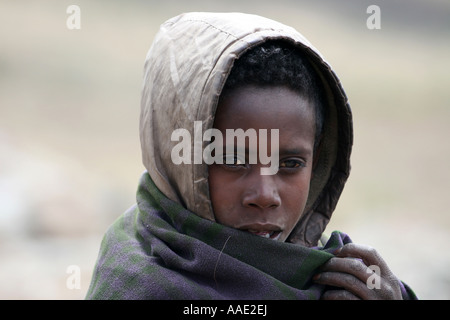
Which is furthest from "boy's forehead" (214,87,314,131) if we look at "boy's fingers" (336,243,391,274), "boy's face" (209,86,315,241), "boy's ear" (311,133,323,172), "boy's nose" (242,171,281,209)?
"boy's fingers" (336,243,391,274)

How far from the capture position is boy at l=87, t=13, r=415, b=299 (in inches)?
68.3

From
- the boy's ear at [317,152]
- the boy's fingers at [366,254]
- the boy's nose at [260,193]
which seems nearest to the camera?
the boy's nose at [260,193]

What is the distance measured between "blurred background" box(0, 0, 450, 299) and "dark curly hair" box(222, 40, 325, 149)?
3.18m

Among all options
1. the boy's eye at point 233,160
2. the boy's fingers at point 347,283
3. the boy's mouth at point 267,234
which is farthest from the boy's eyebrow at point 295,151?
the boy's fingers at point 347,283

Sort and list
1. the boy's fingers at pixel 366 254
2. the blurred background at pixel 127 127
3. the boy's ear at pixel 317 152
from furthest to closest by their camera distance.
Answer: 1. the blurred background at pixel 127 127
2. the boy's ear at pixel 317 152
3. the boy's fingers at pixel 366 254

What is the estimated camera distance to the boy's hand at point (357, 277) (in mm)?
1768

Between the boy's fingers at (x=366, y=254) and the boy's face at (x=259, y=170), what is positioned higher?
the boy's face at (x=259, y=170)

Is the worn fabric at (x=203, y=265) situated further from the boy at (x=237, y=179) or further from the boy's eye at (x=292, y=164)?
the boy's eye at (x=292, y=164)

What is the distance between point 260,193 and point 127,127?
223 inches

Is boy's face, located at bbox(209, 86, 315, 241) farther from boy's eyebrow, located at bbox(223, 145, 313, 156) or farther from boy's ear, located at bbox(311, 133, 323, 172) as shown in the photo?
boy's ear, located at bbox(311, 133, 323, 172)

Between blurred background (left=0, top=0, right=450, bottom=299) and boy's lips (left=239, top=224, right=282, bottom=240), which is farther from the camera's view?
blurred background (left=0, top=0, right=450, bottom=299)

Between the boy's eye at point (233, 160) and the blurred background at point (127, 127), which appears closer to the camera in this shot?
the boy's eye at point (233, 160)

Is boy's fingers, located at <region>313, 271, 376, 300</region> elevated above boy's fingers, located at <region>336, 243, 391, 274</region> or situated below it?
below
